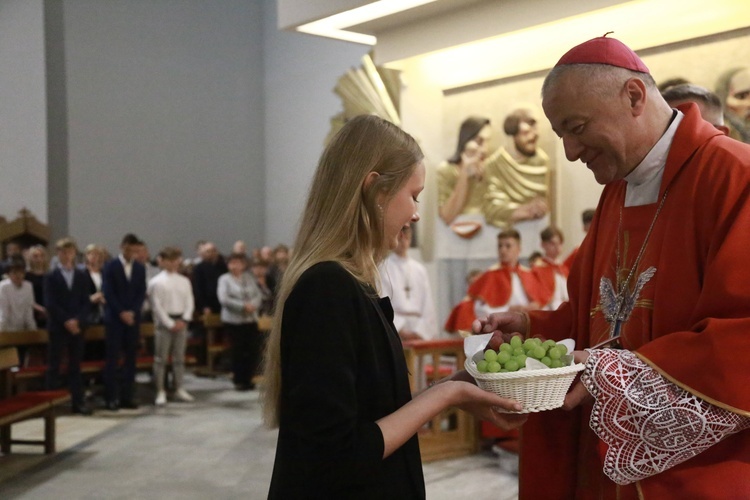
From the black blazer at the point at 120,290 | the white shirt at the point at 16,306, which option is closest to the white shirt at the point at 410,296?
the black blazer at the point at 120,290

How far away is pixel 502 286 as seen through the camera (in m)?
7.33

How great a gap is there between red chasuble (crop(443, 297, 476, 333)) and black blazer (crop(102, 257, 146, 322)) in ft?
13.6

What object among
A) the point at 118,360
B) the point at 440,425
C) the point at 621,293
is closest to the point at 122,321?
the point at 118,360

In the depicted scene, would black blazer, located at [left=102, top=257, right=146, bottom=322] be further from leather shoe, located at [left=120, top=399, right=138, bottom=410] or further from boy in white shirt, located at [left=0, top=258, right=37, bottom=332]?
leather shoe, located at [left=120, top=399, right=138, bottom=410]

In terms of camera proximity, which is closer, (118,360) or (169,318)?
(118,360)

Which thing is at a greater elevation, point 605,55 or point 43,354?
point 605,55

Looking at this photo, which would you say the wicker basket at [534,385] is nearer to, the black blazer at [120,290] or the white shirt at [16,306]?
the black blazer at [120,290]

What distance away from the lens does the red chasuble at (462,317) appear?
7.42m

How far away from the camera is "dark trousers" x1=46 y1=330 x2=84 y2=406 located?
8.97 meters

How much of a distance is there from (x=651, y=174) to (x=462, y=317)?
526 cm

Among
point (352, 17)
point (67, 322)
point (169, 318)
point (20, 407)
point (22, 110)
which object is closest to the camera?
point (20, 407)

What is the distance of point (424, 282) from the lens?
25.7 ft

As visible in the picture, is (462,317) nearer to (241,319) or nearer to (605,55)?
(241,319)

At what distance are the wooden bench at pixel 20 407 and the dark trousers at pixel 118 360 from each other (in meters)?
1.94
